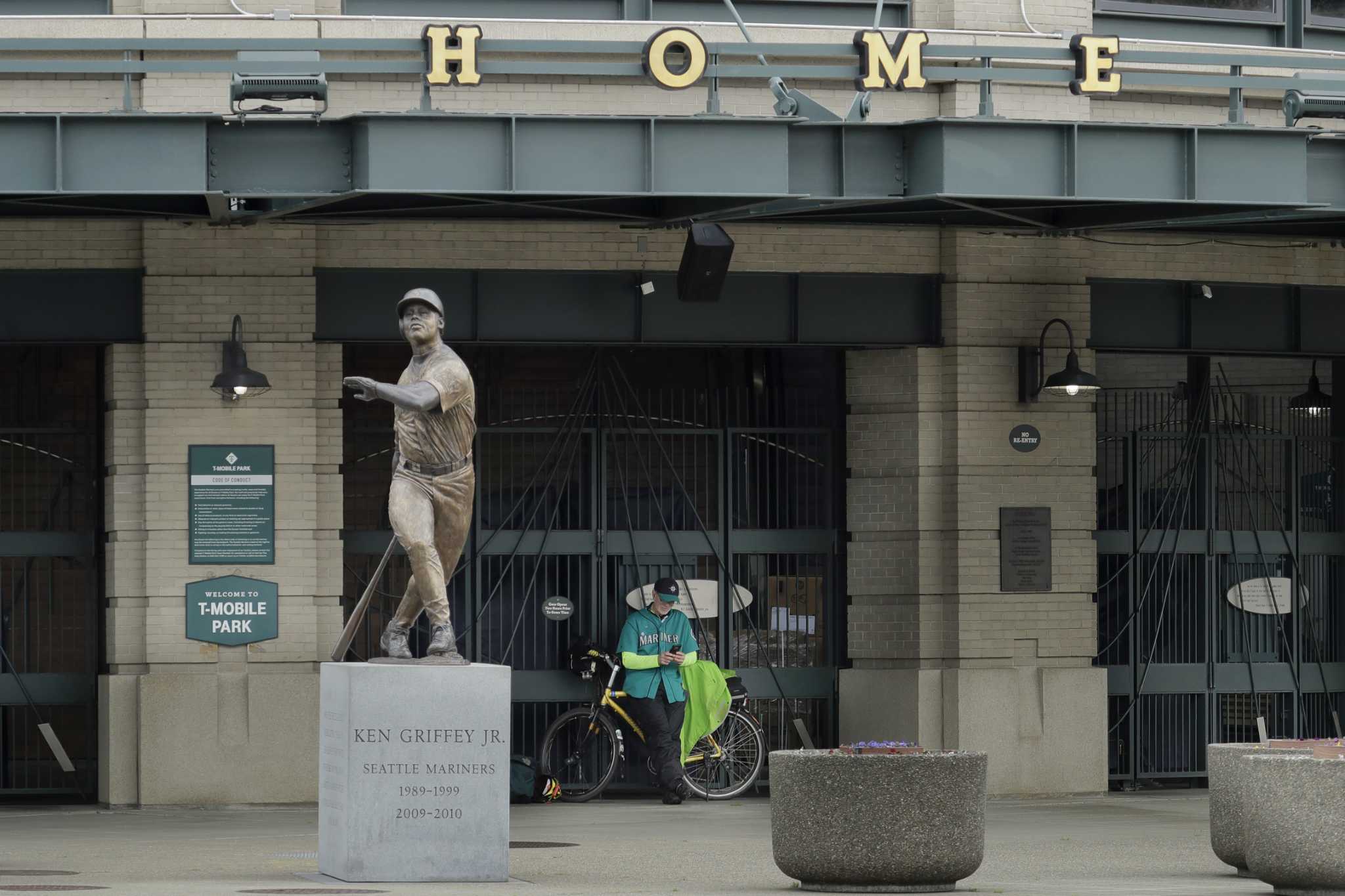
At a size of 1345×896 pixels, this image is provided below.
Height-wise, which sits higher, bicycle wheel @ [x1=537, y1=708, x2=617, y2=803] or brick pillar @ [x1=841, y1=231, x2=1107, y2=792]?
brick pillar @ [x1=841, y1=231, x2=1107, y2=792]

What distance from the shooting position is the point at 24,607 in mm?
17969

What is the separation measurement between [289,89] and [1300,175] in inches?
294

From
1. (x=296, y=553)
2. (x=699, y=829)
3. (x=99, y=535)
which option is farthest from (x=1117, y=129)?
(x=99, y=535)

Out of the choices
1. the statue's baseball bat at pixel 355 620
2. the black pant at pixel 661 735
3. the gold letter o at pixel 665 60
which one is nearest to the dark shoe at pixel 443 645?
the statue's baseball bat at pixel 355 620

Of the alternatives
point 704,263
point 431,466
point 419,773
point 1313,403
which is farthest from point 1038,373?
point 419,773

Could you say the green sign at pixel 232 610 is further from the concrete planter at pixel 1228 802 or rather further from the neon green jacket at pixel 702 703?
the concrete planter at pixel 1228 802

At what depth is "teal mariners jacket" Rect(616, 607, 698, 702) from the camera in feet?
57.8

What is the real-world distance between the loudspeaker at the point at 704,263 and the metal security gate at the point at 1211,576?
441cm

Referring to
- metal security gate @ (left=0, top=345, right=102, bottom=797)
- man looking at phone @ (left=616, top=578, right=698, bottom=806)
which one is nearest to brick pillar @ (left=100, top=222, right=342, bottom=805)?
metal security gate @ (left=0, top=345, right=102, bottom=797)

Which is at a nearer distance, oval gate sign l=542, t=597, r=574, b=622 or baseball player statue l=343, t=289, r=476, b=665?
baseball player statue l=343, t=289, r=476, b=665

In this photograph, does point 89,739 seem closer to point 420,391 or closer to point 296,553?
point 296,553

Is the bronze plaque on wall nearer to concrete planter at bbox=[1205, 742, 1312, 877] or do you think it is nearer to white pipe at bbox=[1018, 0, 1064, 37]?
white pipe at bbox=[1018, 0, 1064, 37]

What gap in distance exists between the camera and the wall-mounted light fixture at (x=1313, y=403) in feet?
66.8

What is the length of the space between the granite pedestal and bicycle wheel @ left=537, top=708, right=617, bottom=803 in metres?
5.87
